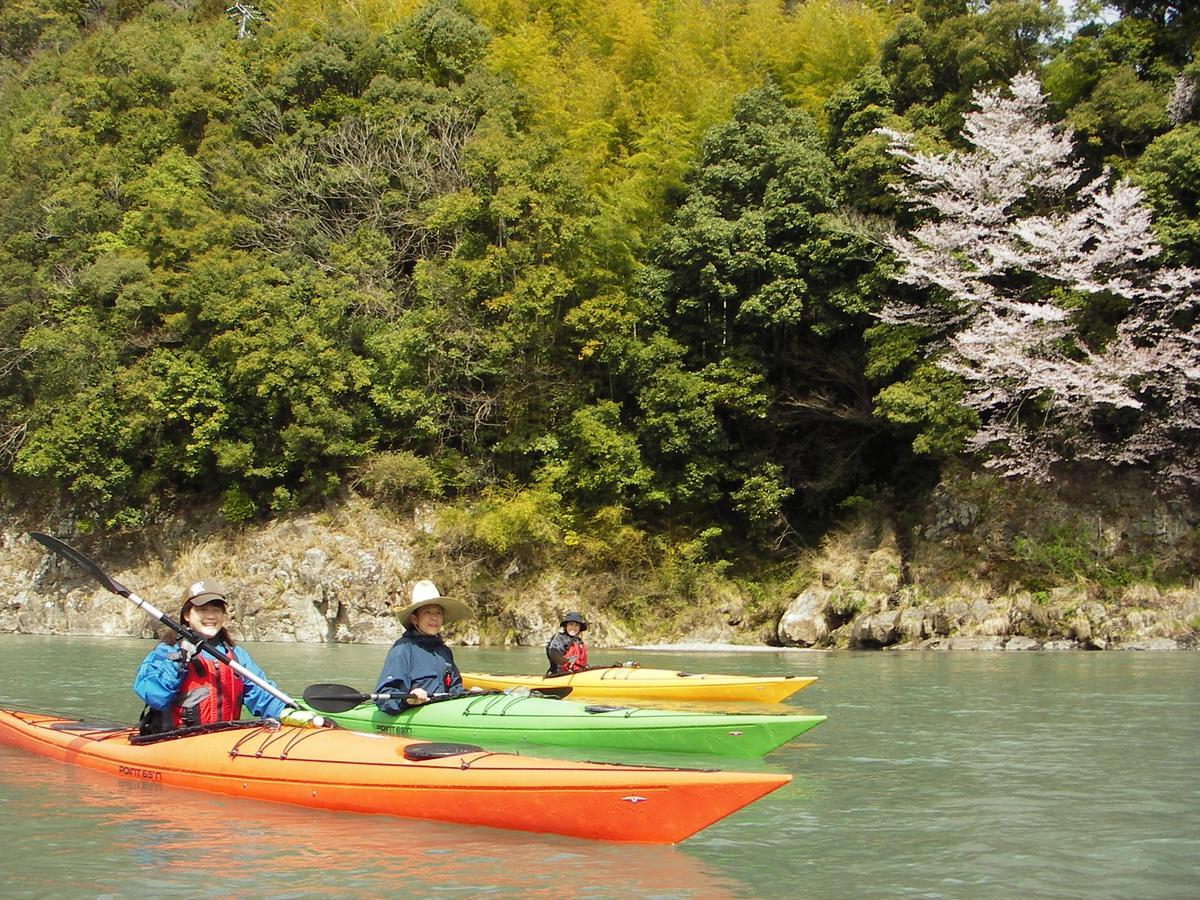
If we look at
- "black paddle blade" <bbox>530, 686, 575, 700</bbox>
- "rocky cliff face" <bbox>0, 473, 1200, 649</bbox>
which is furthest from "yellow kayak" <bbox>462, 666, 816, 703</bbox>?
"rocky cliff face" <bbox>0, 473, 1200, 649</bbox>

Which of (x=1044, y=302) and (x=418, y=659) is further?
(x=1044, y=302)

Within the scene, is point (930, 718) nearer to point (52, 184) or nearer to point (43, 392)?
point (43, 392)

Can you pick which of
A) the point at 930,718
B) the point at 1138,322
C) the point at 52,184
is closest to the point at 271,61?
the point at 52,184

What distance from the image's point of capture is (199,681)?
700 centimetres

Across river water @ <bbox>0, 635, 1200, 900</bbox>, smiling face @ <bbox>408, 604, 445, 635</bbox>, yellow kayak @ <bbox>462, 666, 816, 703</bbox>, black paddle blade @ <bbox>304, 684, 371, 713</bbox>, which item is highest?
smiling face @ <bbox>408, 604, 445, 635</bbox>

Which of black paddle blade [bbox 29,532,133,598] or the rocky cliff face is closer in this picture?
black paddle blade [bbox 29,532,133,598]

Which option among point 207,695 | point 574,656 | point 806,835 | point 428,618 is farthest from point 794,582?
point 806,835

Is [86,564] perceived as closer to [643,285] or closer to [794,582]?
[794,582]

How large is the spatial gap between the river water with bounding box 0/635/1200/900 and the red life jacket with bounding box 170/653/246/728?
19.1 inches

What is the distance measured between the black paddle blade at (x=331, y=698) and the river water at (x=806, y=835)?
149 centimetres

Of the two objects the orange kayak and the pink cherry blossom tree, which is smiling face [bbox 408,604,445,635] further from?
the pink cherry blossom tree

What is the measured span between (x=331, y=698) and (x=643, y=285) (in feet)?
48.2

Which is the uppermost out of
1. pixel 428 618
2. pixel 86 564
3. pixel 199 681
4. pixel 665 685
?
pixel 86 564

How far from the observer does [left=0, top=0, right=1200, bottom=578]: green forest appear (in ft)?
60.3
